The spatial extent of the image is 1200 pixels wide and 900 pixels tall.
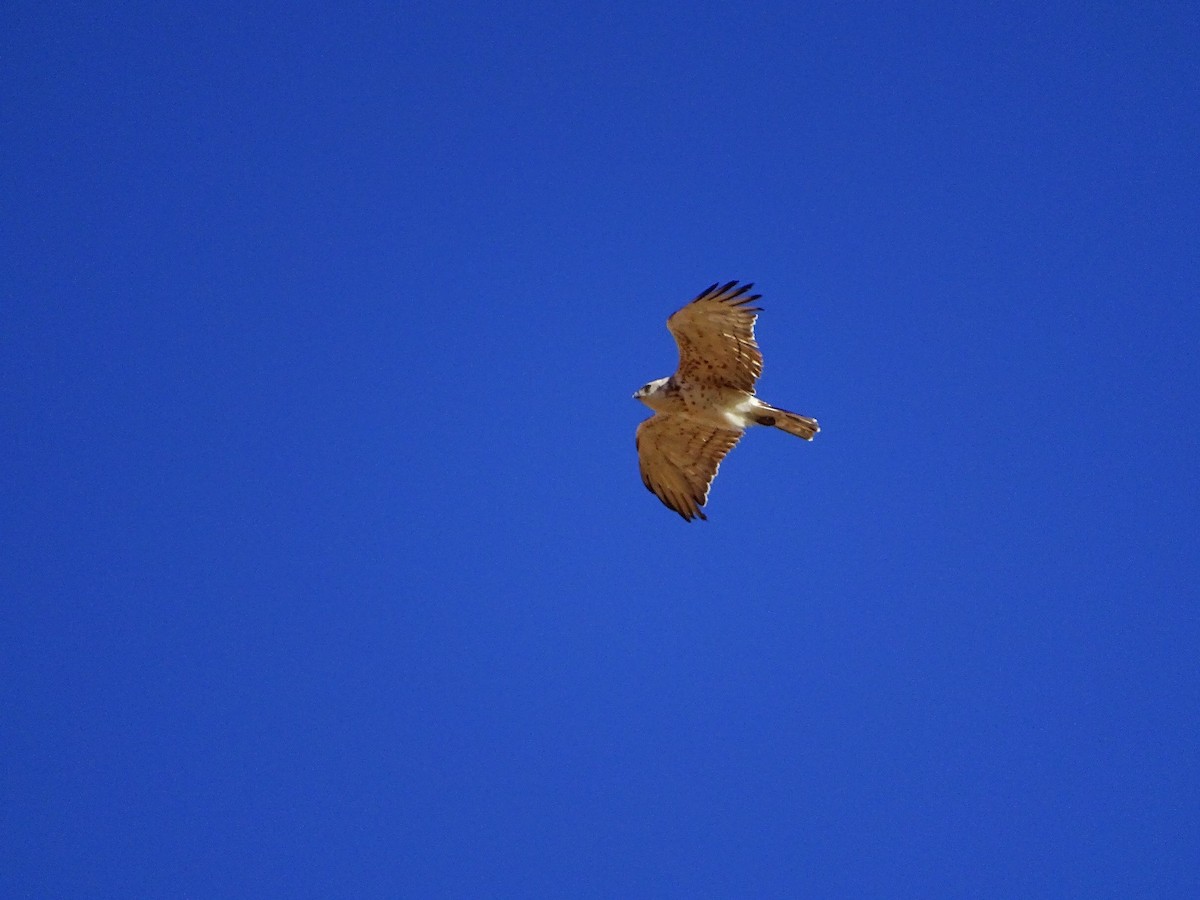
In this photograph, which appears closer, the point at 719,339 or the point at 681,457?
the point at 719,339

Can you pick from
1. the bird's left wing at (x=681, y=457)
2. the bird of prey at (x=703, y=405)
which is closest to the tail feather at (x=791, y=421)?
the bird of prey at (x=703, y=405)

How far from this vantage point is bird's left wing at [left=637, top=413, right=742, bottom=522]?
14578 mm

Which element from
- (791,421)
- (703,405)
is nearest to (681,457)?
(703,405)

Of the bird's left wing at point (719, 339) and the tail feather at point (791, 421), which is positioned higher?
the bird's left wing at point (719, 339)

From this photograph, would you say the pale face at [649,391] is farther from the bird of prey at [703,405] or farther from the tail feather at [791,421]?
the tail feather at [791,421]

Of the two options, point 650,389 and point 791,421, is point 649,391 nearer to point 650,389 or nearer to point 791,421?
point 650,389

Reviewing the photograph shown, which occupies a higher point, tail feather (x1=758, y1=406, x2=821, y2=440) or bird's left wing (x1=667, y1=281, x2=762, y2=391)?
bird's left wing (x1=667, y1=281, x2=762, y2=391)

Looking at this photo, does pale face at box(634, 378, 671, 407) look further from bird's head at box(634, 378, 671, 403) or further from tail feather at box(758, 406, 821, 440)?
tail feather at box(758, 406, 821, 440)

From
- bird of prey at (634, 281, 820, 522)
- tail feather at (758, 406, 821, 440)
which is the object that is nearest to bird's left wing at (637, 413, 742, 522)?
bird of prey at (634, 281, 820, 522)

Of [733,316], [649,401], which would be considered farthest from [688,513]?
[733,316]

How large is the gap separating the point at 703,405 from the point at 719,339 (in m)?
0.94

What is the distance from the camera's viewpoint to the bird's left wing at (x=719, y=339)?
13.3m

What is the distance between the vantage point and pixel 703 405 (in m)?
14.2

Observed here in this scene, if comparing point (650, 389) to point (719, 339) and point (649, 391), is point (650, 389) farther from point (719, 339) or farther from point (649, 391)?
point (719, 339)
